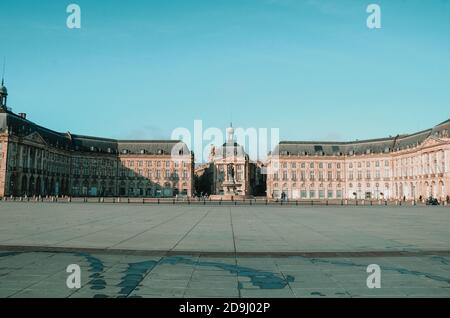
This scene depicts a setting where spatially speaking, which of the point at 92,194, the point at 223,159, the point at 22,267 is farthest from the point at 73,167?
the point at 22,267

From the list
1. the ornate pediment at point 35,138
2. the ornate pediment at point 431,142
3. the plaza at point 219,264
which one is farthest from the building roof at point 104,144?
the plaza at point 219,264

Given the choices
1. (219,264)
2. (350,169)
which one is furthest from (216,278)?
(350,169)

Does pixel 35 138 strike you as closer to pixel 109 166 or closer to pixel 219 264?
pixel 109 166

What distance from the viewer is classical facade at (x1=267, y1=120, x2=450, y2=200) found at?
359 feet

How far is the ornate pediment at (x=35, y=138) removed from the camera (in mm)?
98219

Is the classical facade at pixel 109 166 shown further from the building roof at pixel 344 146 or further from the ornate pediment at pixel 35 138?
the building roof at pixel 344 146

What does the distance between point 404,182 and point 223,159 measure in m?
62.3

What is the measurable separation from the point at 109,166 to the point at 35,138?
34908mm

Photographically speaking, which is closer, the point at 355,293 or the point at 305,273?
the point at 355,293

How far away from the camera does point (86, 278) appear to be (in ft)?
27.2

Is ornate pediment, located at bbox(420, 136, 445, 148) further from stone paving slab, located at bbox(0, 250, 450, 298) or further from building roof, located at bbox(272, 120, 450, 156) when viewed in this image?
stone paving slab, located at bbox(0, 250, 450, 298)

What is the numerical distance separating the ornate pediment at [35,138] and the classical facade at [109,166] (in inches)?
13.3
